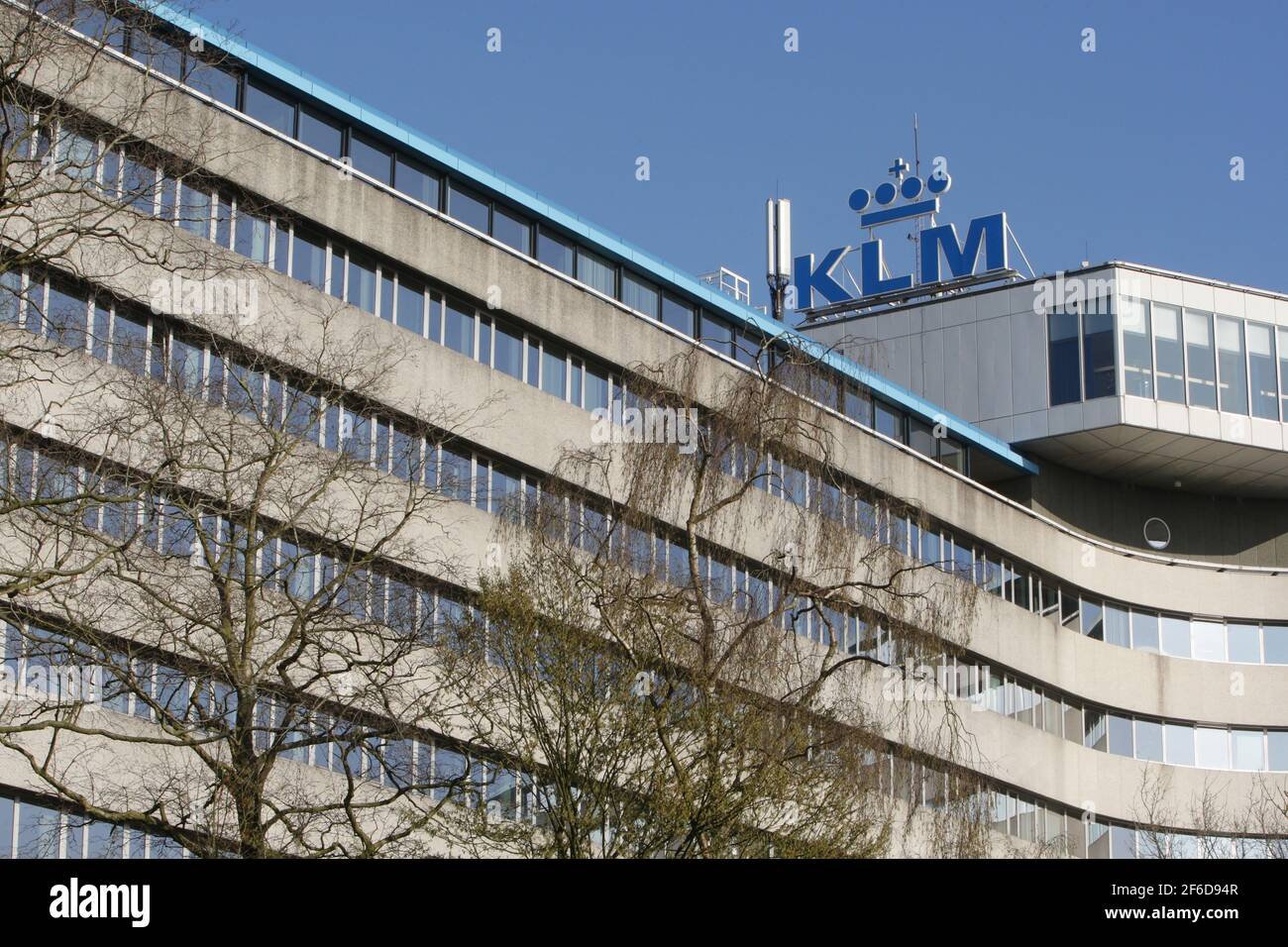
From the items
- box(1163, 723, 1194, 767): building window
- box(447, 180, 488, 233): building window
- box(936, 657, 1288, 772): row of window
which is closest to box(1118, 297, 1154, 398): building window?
box(936, 657, 1288, 772): row of window

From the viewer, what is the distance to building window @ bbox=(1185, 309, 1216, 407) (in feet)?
206

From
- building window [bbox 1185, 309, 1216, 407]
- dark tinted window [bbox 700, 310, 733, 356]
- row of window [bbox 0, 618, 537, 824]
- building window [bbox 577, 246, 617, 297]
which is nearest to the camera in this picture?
row of window [bbox 0, 618, 537, 824]

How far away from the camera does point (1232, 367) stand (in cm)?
6366

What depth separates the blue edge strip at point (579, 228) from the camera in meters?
39.3

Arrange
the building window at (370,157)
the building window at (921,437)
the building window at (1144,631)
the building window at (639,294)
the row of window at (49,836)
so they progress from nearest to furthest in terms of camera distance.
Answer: the row of window at (49,836) → the building window at (370,157) → the building window at (639,294) → the building window at (921,437) → the building window at (1144,631)

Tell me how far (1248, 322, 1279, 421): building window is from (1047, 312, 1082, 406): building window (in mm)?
6088

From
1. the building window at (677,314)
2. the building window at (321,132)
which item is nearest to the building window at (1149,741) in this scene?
the building window at (677,314)

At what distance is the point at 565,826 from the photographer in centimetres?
2448

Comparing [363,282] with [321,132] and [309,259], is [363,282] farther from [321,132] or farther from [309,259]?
[321,132]

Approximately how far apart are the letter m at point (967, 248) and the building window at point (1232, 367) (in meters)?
7.33

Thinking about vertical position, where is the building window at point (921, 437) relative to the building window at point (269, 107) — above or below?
below

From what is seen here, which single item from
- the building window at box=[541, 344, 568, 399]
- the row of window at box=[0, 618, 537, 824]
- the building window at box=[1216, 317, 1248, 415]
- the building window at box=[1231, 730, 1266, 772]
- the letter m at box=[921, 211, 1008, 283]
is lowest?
the row of window at box=[0, 618, 537, 824]

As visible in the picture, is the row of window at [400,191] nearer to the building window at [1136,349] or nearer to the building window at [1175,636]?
the building window at [1136,349]

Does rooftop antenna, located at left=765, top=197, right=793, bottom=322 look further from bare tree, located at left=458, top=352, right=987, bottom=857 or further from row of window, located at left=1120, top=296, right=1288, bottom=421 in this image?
bare tree, located at left=458, top=352, right=987, bottom=857
